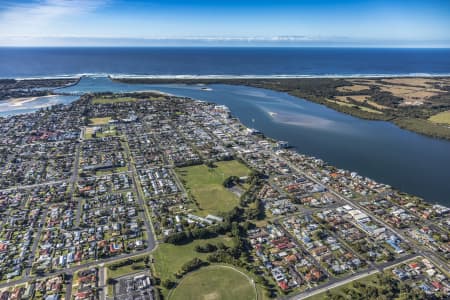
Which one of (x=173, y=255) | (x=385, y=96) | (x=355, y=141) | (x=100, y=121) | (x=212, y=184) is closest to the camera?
(x=173, y=255)

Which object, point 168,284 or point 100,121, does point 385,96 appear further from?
point 168,284

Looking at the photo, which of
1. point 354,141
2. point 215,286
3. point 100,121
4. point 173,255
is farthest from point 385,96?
point 215,286

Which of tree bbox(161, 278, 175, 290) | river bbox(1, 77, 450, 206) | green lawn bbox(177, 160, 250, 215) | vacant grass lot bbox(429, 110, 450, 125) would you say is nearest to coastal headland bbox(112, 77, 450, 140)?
vacant grass lot bbox(429, 110, 450, 125)

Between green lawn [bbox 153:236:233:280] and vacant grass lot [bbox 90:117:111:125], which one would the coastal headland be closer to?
vacant grass lot [bbox 90:117:111:125]

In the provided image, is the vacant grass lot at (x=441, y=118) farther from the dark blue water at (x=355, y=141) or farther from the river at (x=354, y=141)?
the river at (x=354, y=141)

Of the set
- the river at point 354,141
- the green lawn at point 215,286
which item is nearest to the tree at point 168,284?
the green lawn at point 215,286

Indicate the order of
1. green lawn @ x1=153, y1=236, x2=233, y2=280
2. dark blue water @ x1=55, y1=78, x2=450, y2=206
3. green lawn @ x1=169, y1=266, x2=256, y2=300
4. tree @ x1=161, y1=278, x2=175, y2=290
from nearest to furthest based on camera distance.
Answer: green lawn @ x1=169, y1=266, x2=256, y2=300 → tree @ x1=161, y1=278, x2=175, y2=290 → green lawn @ x1=153, y1=236, x2=233, y2=280 → dark blue water @ x1=55, y1=78, x2=450, y2=206
